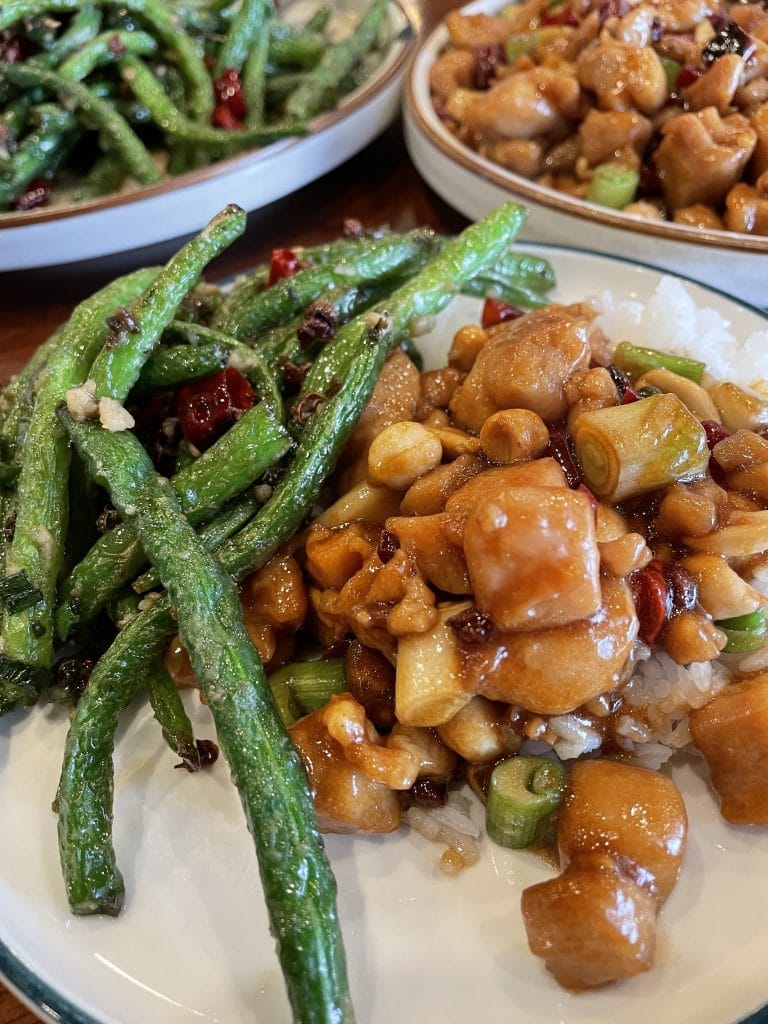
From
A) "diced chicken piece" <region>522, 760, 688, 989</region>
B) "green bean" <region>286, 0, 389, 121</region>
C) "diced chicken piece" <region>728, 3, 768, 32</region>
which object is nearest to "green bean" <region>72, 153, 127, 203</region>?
"green bean" <region>286, 0, 389, 121</region>

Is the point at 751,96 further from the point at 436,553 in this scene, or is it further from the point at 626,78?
the point at 436,553

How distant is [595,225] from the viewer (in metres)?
3.31

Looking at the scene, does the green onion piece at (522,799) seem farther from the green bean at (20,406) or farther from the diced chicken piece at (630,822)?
the green bean at (20,406)

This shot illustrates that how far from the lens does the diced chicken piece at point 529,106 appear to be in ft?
12.3

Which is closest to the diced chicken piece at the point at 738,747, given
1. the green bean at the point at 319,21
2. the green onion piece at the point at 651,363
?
the green onion piece at the point at 651,363

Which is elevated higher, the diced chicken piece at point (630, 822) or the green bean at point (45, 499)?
the green bean at point (45, 499)

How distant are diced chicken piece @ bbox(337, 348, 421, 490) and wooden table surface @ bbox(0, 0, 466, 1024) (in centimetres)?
187

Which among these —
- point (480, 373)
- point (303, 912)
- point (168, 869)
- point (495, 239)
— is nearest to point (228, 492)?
point (480, 373)

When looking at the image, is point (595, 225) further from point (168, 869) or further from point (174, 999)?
point (174, 999)

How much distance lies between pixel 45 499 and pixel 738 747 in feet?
6.35

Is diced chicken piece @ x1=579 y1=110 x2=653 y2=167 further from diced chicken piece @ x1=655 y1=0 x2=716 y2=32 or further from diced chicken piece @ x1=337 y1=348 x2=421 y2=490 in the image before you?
diced chicken piece @ x1=337 y1=348 x2=421 y2=490

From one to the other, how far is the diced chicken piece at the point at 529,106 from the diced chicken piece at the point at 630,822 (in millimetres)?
3144

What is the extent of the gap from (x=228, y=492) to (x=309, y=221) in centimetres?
264

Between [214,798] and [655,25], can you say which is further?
[655,25]
